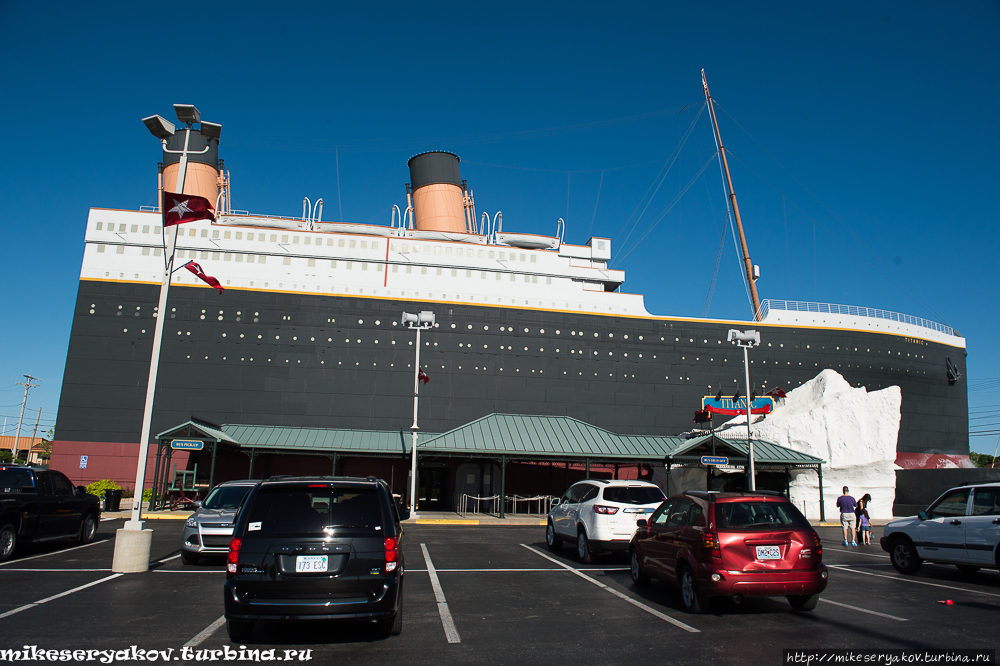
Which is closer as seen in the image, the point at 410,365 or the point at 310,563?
the point at 310,563

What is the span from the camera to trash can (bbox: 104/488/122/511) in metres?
22.8

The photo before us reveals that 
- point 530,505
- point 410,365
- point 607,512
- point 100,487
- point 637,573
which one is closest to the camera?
point 637,573

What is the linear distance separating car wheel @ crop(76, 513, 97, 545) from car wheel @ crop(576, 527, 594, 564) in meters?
10.7

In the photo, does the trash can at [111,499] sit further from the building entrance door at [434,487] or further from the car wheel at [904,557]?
the car wheel at [904,557]

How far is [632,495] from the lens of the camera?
11336mm

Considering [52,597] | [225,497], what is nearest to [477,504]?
[225,497]

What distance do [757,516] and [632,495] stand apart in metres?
4.30

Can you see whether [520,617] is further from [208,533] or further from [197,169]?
[197,169]

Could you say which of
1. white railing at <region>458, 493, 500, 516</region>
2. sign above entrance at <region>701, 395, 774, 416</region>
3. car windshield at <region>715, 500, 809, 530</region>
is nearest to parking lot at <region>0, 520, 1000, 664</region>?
car windshield at <region>715, 500, 809, 530</region>

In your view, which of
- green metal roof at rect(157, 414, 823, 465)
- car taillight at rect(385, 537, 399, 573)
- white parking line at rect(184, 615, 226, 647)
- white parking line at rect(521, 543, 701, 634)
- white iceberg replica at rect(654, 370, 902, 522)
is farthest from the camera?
white iceberg replica at rect(654, 370, 902, 522)

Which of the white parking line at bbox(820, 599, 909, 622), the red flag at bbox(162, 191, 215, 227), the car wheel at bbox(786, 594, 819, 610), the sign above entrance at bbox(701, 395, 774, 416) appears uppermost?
the red flag at bbox(162, 191, 215, 227)

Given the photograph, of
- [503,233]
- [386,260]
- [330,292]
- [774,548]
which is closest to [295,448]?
[330,292]

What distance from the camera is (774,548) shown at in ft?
22.5

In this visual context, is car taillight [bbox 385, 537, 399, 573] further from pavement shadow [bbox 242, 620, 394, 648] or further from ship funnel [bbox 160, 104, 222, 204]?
ship funnel [bbox 160, 104, 222, 204]
